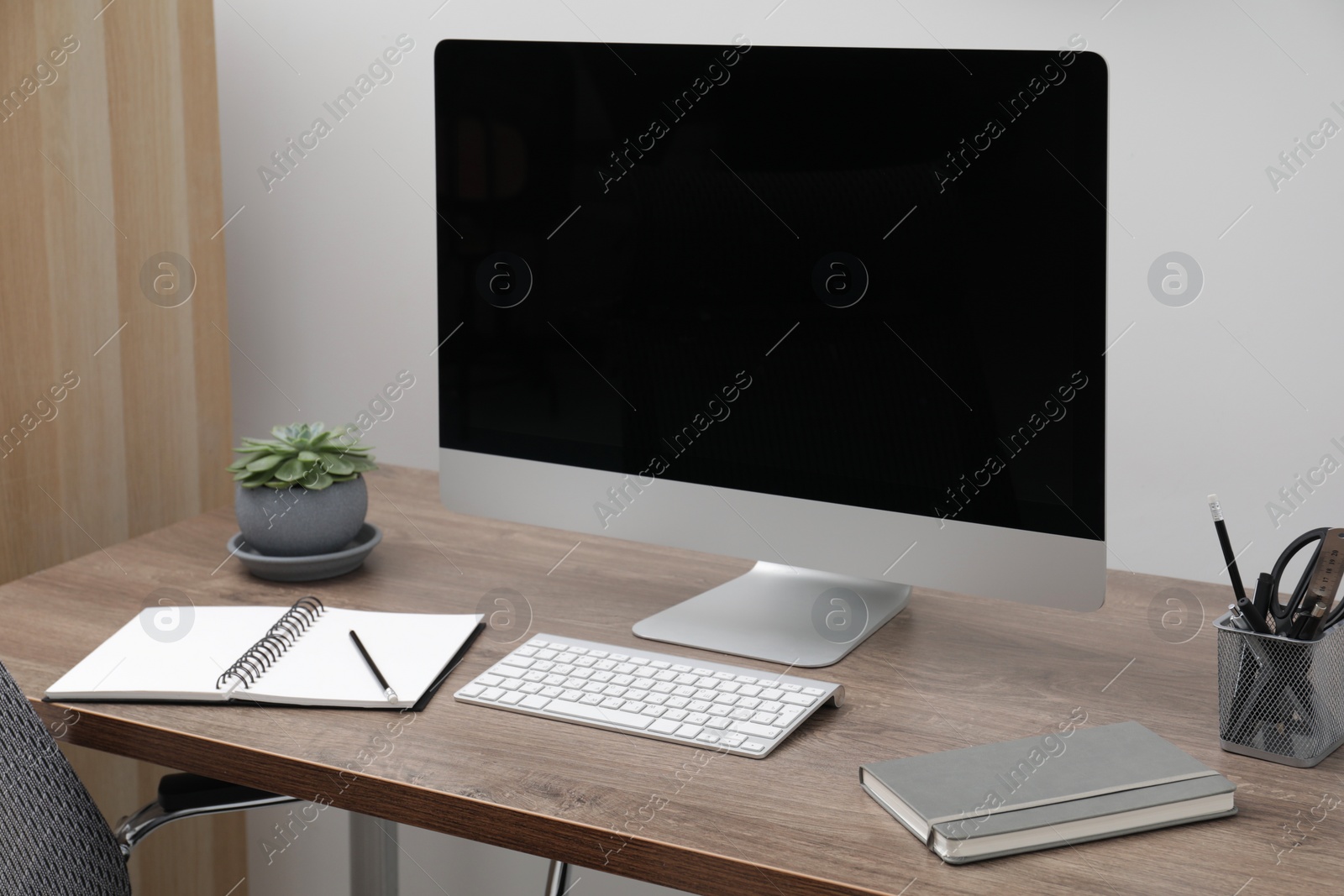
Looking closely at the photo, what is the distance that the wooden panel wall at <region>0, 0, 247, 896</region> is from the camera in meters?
1.64

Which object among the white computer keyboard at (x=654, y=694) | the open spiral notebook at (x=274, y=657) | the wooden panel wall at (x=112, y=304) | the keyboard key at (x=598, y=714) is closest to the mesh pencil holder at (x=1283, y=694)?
the white computer keyboard at (x=654, y=694)

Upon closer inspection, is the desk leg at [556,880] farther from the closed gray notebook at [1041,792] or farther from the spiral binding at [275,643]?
the closed gray notebook at [1041,792]

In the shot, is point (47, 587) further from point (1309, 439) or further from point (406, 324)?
point (1309, 439)

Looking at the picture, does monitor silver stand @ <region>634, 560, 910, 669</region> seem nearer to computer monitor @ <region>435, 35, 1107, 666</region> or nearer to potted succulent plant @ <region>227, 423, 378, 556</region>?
computer monitor @ <region>435, 35, 1107, 666</region>

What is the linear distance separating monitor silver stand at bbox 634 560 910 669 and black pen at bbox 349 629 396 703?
26 centimetres

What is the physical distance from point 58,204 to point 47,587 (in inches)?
24.3

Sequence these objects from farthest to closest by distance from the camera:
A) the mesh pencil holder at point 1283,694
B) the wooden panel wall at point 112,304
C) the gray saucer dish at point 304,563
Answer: the wooden panel wall at point 112,304, the gray saucer dish at point 304,563, the mesh pencil holder at point 1283,694

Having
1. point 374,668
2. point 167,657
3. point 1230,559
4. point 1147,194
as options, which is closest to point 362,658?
point 374,668

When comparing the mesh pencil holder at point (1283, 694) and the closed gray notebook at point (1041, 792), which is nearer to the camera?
the closed gray notebook at point (1041, 792)

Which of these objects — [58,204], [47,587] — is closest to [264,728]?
[47,587]

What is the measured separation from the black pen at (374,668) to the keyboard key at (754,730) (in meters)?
0.29

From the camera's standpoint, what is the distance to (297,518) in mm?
1348

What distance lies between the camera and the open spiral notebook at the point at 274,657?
1.05 m

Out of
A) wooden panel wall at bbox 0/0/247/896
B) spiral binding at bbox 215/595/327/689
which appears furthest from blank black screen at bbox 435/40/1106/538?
wooden panel wall at bbox 0/0/247/896
